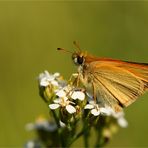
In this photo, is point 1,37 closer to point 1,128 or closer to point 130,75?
point 1,128

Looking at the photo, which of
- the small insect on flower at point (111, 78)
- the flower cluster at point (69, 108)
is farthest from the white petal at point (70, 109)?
the small insect on flower at point (111, 78)

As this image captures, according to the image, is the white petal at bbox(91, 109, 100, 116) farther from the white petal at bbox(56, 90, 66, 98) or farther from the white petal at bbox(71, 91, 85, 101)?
the white petal at bbox(56, 90, 66, 98)

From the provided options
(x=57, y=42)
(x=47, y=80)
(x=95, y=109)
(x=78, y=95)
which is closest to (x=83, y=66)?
(x=47, y=80)

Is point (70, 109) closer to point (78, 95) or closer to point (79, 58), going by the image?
point (78, 95)

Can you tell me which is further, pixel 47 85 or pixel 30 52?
pixel 30 52

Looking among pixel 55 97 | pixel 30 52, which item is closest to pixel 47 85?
pixel 55 97
